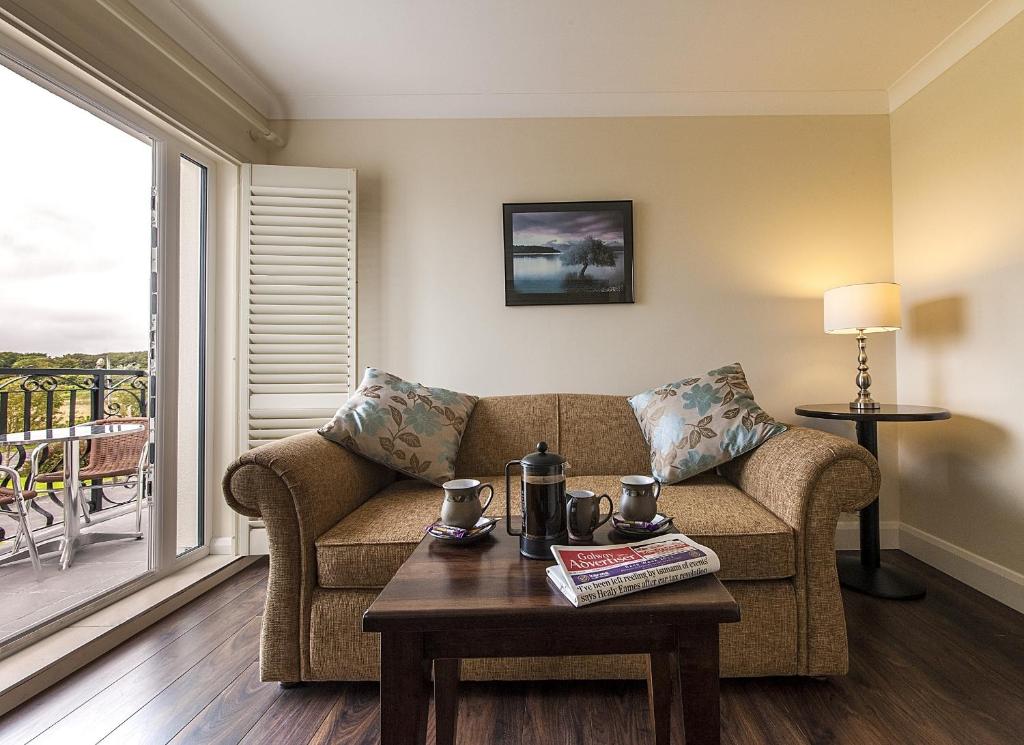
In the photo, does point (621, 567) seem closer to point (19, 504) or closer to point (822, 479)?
point (822, 479)

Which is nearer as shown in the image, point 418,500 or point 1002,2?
point 418,500

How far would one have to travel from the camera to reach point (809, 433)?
1.71m

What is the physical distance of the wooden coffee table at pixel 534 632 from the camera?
81 centimetres

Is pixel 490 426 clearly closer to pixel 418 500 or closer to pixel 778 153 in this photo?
pixel 418 500

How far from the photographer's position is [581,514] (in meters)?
1.09

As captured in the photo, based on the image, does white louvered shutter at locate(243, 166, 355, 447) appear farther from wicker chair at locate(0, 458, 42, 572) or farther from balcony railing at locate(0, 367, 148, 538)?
wicker chair at locate(0, 458, 42, 572)

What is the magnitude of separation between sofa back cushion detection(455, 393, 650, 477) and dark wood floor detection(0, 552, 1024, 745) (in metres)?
0.88

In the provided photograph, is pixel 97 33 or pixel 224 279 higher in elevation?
pixel 97 33

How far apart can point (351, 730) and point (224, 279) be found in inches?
84.7

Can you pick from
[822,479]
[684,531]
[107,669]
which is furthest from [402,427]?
[822,479]

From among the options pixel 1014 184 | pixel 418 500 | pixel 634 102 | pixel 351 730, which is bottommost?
pixel 351 730

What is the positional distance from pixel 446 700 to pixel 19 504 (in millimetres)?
1856

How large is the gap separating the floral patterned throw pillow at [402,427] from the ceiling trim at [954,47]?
2.69 meters

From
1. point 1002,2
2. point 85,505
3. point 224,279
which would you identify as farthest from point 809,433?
point 85,505
